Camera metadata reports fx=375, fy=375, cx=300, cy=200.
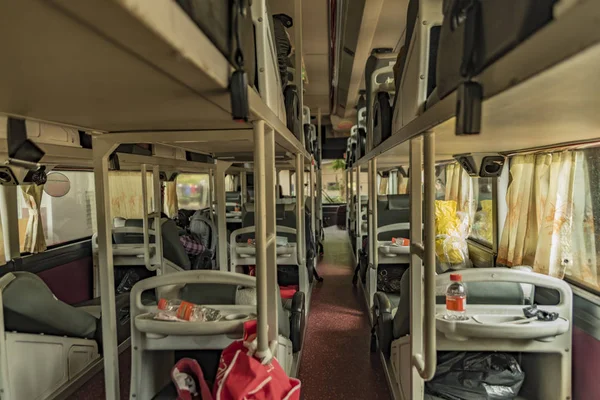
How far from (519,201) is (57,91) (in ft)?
9.16

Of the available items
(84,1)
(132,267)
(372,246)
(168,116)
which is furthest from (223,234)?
(84,1)

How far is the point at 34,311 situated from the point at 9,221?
1.55 m

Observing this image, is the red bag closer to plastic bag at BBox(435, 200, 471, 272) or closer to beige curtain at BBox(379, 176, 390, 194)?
plastic bag at BBox(435, 200, 471, 272)

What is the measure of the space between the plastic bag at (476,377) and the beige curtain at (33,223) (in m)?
3.80

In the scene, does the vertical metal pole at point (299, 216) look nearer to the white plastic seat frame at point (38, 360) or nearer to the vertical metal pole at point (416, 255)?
the vertical metal pole at point (416, 255)

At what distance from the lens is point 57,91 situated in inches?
40.1

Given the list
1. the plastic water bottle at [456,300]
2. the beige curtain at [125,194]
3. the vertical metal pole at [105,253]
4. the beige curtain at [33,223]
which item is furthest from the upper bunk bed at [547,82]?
the beige curtain at [125,194]

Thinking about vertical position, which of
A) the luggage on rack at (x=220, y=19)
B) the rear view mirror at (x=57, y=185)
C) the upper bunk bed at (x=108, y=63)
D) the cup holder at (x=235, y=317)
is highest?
the luggage on rack at (x=220, y=19)

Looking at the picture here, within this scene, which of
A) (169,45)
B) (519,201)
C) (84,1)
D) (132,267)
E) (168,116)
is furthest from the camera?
(132,267)

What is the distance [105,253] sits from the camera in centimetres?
186

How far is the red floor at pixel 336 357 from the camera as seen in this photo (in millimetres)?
2723

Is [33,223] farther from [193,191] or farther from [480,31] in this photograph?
[193,191]

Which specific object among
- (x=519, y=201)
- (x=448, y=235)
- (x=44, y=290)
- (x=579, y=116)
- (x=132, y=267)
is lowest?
(x=132, y=267)

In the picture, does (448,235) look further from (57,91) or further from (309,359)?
(57,91)
